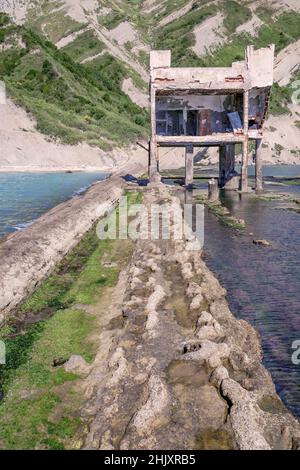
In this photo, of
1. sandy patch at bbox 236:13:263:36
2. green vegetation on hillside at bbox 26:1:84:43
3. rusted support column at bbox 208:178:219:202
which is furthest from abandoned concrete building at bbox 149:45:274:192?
sandy patch at bbox 236:13:263:36

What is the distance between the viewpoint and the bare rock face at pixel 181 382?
7219mm

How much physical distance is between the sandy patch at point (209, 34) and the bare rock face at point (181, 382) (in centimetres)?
14773

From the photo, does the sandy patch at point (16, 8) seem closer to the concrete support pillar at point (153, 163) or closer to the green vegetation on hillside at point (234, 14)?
the green vegetation on hillside at point (234, 14)

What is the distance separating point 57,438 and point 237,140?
131 feet

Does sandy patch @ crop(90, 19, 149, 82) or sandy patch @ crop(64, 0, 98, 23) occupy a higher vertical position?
sandy patch @ crop(64, 0, 98, 23)

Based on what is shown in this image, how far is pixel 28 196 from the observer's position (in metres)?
43.7

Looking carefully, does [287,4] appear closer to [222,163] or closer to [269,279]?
[222,163]

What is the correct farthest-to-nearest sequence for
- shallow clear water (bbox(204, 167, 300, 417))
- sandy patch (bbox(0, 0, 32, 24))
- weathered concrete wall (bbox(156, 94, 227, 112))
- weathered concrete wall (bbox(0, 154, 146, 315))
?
1. sandy patch (bbox(0, 0, 32, 24))
2. weathered concrete wall (bbox(156, 94, 227, 112))
3. weathered concrete wall (bbox(0, 154, 146, 315))
4. shallow clear water (bbox(204, 167, 300, 417))

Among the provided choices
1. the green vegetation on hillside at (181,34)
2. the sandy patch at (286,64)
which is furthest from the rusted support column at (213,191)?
the green vegetation on hillside at (181,34)

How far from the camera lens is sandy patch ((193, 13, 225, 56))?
15175cm

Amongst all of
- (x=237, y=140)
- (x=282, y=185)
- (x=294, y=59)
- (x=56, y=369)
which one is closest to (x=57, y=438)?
(x=56, y=369)

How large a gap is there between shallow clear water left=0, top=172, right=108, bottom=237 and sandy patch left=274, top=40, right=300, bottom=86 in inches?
3303

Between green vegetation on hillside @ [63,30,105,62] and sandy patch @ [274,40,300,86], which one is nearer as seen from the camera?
sandy patch @ [274,40,300,86]

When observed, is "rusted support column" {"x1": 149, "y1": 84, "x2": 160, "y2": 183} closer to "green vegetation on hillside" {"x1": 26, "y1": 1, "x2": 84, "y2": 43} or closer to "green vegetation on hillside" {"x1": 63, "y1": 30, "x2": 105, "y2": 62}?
"green vegetation on hillside" {"x1": 63, "y1": 30, "x2": 105, "y2": 62}
